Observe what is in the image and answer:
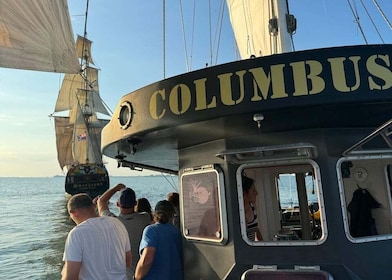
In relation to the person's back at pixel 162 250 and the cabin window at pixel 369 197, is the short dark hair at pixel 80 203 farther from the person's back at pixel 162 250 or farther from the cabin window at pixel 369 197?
the cabin window at pixel 369 197

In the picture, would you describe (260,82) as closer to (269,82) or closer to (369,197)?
(269,82)

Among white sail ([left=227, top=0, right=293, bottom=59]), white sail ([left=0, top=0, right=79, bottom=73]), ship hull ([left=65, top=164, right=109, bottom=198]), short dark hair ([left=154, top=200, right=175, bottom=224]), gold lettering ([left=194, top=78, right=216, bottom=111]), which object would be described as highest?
ship hull ([left=65, top=164, right=109, bottom=198])

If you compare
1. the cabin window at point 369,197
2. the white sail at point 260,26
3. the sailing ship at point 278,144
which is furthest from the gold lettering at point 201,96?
the white sail at point 260,26

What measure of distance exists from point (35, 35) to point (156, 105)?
206cm

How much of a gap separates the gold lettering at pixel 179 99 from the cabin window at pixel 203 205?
3.28ft

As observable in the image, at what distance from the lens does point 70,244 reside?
2.89m

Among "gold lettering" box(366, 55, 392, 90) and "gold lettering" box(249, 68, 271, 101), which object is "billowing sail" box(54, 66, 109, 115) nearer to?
"gold lettering" box(249, 68, 271, 101)

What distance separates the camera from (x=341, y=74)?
313cm

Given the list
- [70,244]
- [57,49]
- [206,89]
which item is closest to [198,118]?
[206,89]

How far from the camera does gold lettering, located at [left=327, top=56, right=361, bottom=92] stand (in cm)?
311

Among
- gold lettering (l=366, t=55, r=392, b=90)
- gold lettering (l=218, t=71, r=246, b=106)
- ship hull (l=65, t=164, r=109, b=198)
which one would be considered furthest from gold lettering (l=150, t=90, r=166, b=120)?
ship hull (l=65, t=164, r=109, b=198)

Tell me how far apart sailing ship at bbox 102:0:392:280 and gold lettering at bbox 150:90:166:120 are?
0.01 meters

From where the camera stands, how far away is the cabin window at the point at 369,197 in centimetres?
429

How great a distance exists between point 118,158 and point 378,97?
3.98 meters
